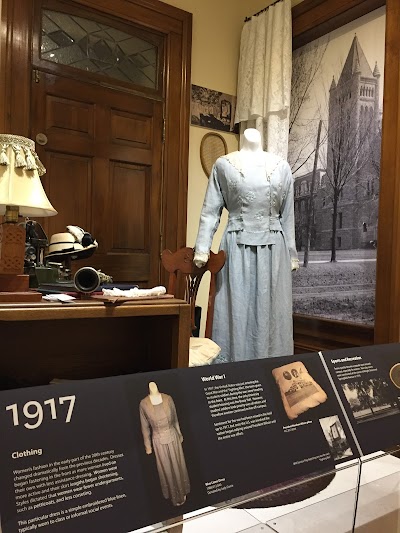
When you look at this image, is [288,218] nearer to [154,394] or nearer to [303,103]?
[303,103]

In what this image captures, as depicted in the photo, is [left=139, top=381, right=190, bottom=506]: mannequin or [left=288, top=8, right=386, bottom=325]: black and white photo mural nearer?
[left=139, top=381, right=190, bottom=506]: mannequin

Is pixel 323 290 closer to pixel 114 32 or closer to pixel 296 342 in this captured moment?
pixel 296 342

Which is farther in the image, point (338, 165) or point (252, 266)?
point (338, 165)

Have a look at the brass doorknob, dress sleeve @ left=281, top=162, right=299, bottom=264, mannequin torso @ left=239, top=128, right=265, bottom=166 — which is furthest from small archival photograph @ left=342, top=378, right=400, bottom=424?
the brass doorknob

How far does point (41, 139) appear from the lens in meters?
2.67

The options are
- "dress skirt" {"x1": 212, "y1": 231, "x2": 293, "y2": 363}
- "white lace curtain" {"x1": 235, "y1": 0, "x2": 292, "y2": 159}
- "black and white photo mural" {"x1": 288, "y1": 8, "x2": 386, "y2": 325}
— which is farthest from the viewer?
"white lace curtain" {"x1": 235, "y1": 0, "x2": 292, "y2": 159}

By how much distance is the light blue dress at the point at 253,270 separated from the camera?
2.24 meters

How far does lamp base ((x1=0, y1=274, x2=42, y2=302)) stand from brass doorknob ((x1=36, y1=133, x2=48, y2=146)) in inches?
72.2

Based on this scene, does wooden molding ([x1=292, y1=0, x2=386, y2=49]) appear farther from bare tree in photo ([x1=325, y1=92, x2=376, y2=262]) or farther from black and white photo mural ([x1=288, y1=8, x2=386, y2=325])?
bare tree in photo ([x1=325, y1=92, x2=376, y2=262])

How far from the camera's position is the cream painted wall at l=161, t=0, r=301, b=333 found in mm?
3191

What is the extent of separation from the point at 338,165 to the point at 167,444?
2342 mm

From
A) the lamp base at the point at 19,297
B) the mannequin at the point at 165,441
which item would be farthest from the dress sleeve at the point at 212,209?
the mannequin at the point at 165,441

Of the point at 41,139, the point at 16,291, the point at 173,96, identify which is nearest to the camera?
the point at 16,291

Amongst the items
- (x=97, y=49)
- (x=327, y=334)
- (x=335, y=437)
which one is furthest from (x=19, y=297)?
(x=97, y=49)
